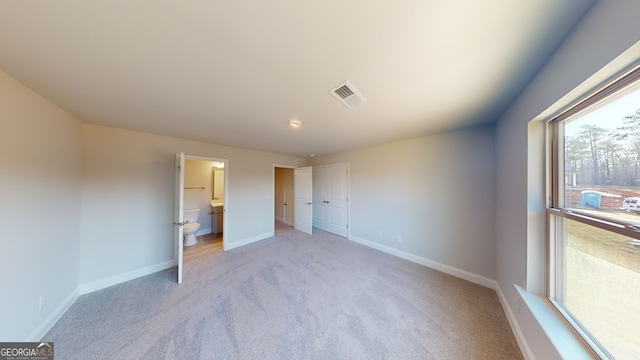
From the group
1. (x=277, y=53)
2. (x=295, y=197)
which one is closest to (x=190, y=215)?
(x=295, y=197)

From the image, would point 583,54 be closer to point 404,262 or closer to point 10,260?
point 404,262

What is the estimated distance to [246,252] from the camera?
134 inches

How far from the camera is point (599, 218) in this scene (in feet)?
3.33

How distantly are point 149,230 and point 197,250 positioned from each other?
104 centimetres

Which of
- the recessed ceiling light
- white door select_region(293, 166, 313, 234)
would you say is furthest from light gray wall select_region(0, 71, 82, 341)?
white door select_region(293, 166, 313, 234)

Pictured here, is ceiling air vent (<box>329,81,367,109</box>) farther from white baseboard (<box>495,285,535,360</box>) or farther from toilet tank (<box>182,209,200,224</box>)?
toilet tank (<box>182,209,200,224</box>)

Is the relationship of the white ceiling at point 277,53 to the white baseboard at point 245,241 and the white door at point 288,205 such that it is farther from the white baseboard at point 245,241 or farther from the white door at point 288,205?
the white door at point 288,205

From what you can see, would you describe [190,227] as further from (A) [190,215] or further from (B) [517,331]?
(B) [517,331]

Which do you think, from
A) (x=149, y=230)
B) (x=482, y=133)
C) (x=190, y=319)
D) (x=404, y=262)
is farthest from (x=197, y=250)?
(x=482, y=133)

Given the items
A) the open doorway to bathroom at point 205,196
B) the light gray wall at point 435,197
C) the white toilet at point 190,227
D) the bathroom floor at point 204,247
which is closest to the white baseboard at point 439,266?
the light gray wall at point 435,197

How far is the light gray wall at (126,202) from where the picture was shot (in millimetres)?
2314

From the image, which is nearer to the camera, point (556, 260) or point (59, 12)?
point (59, 12)

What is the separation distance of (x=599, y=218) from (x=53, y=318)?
454cm

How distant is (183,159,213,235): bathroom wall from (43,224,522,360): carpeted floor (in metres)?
2.03
